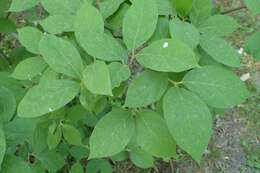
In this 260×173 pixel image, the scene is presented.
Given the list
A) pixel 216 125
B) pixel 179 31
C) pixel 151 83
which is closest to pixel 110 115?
pixel 151 83

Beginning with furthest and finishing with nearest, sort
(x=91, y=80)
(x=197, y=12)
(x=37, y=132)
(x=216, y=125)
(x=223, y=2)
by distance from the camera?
(x=223, y=2), (x=216, y=125), (x=37, y=132), (x=197, y=12), (x=91, y=80)

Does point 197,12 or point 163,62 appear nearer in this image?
point 163,62

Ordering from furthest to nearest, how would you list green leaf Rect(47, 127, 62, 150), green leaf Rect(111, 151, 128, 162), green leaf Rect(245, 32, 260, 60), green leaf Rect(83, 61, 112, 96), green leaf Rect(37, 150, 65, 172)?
1. green leaf Rect(111, 151, 128, 162)
2. green leaf Rect(37, 150, 65, 172)
3. green leaf Rect(47, 127, 62, 150)
4. green leaf Rect(245, 32, 260, 60)
5. green leaf Rect(83, 61, 112, 96)

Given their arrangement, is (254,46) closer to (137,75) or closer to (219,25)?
(219,25)

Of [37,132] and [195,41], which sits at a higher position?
[195,41]

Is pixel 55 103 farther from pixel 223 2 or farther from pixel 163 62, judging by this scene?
pixel 223 2

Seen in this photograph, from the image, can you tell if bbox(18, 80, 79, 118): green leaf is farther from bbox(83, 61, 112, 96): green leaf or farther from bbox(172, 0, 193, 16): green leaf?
bbox(172, 0, 193, 16): green leaf

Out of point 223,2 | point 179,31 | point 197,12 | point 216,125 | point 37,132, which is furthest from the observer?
point 223,2

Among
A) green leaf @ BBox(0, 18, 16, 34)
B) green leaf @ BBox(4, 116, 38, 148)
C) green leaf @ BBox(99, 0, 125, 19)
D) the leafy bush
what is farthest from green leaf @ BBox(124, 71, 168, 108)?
green leaf @ BBox(0, 18, 16, 34)
